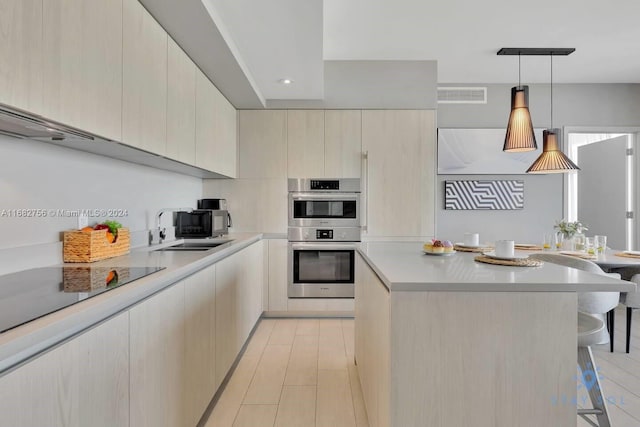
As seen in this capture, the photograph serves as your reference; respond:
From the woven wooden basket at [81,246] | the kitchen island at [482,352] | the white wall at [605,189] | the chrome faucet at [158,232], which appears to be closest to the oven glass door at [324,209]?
the chrome faucet at [158,232]

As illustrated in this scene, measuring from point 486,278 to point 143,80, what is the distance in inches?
71.0

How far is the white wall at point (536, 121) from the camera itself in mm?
4539

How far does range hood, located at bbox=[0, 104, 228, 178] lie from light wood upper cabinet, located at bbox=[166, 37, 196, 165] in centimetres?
19

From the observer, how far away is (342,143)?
381 centimetres

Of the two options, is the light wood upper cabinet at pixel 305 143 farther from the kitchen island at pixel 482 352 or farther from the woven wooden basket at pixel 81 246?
the kitchen island at pixel 482 352

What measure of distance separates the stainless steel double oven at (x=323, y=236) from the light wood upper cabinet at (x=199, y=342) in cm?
181

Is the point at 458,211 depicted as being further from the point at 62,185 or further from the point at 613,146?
the point at 62,185

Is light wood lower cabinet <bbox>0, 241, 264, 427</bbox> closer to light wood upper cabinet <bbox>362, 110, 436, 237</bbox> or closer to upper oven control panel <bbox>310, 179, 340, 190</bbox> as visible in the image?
upper oven control panel <bbox>310, 179, 340, 190</bbox>

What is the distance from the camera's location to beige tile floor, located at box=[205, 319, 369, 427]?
199 centimetres

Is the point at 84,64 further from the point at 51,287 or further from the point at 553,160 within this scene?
the point at 553,160

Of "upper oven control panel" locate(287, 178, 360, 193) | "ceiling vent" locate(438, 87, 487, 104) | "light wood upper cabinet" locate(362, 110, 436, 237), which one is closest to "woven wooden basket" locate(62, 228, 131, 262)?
"upper oven control panel" locate(287, 178, 360, 193)

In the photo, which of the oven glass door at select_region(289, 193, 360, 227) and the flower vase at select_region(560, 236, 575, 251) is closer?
the flower vase at select_region(560, 236, 575, 251)

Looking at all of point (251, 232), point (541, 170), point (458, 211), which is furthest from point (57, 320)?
point (458, 211)

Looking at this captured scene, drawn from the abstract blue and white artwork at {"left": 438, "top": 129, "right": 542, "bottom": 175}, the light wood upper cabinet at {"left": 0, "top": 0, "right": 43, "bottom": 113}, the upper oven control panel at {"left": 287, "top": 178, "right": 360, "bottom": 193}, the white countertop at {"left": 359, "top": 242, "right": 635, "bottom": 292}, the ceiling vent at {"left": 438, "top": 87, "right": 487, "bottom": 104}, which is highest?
the ceiling vent at {"left": 438, "top": 87, "right": 487, "bottom": 104}
